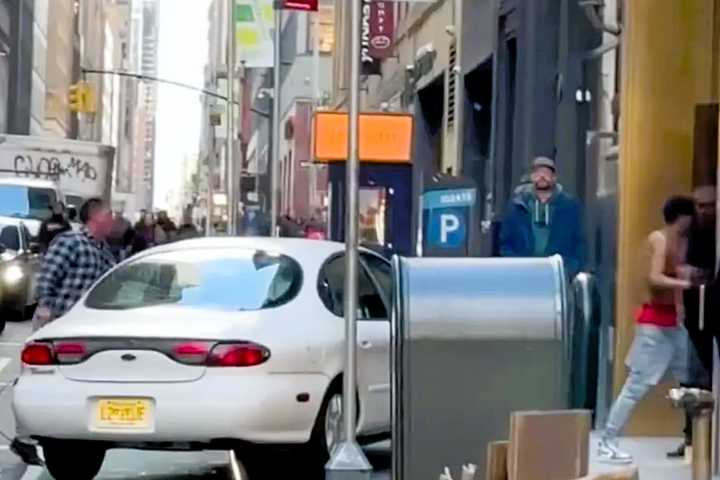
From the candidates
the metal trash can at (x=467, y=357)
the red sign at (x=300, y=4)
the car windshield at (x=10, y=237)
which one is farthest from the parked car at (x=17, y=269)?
the metal trash can at (x=467, y=357)

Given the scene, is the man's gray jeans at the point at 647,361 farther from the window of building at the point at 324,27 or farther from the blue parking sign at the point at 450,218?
the window of building at the point at 324,27

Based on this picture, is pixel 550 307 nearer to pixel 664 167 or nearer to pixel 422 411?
pixel 422 411

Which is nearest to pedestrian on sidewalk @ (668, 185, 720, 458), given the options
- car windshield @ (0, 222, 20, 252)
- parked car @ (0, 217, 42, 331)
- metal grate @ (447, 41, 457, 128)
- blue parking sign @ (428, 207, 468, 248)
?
blue parking sign @ (428, 207, 468, 248)

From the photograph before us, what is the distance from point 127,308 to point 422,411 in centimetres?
Result: 298

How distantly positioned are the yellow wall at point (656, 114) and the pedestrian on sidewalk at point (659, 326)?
1429 mm

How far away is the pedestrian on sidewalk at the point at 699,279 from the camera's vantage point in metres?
10.2

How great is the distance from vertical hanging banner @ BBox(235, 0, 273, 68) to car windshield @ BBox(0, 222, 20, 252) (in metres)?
19.0

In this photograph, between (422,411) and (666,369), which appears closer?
(422,411)

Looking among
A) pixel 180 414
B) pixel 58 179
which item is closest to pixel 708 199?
pixel 180 414

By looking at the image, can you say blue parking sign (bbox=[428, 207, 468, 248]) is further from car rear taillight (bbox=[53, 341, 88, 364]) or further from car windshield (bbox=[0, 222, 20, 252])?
car windshield (bbox=[0, 222, 20, 252])

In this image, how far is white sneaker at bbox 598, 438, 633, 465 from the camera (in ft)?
32.4

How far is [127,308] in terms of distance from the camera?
966 centimetres

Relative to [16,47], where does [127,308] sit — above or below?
below

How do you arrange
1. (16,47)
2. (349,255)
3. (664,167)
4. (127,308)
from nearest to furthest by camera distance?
(349,255)
(127,308)
(664,167)
(16,47)
